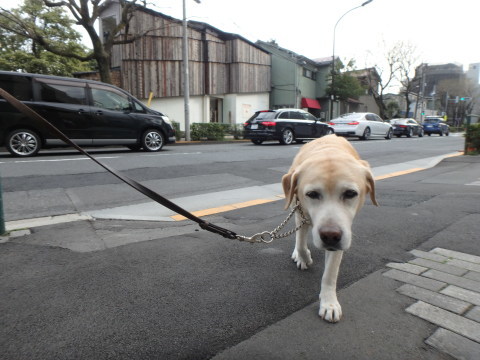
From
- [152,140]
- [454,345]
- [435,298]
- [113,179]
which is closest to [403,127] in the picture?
[152,140]

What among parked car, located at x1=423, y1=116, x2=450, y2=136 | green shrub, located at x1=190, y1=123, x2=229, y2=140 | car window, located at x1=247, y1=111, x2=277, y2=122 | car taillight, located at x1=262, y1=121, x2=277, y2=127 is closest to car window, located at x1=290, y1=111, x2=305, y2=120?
car window, located at x1=247, y1=111, x2=277, y2=122

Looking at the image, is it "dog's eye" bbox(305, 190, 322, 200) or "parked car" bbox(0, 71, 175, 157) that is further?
"parked car" bbox(0, 71, 175, 157)

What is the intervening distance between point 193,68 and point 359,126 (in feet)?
41.1

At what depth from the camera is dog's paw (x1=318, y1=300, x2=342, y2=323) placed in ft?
6.82

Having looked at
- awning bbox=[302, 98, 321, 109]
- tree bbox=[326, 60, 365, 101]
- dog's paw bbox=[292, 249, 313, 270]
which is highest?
tree bbox=[326, 60, 365, 101]

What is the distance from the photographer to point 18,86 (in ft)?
30.8

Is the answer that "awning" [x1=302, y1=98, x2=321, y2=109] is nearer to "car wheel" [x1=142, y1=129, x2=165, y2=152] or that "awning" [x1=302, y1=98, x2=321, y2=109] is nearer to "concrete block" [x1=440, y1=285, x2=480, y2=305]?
"car wheel" [x1=142, y1=129, x2=165, y2=152]

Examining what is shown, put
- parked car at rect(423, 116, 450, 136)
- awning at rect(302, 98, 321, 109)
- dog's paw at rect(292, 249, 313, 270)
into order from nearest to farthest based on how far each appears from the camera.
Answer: dog's paw at rect(292, 249, 313, 270) → parked car at rect(423, 116, 450, 136) → awning at rect(302, 98, 321, 109)

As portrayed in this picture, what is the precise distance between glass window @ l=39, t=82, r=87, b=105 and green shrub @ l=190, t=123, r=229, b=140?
8882 mm

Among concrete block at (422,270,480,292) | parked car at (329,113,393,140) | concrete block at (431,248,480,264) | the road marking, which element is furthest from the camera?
parked car at (329,113,393,140)

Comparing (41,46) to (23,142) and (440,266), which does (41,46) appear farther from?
(440,266)

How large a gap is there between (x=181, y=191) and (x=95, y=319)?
3.91m

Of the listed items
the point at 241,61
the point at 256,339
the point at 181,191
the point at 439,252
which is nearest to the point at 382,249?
the point at 439,252

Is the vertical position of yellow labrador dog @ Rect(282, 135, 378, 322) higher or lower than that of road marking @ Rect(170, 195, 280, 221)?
higher
